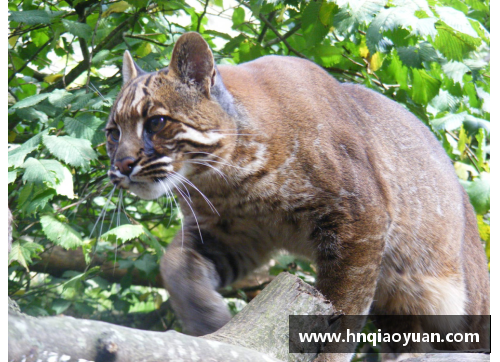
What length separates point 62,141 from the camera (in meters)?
3.86

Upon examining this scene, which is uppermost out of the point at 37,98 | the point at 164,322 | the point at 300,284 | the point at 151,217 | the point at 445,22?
the point at 445,22

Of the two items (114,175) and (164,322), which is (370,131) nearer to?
(114,175)

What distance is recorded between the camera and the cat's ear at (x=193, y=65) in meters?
3.49

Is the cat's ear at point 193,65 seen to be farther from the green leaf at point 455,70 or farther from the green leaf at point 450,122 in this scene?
the green leaf at point 450,122

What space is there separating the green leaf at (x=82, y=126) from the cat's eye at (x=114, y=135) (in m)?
0.58

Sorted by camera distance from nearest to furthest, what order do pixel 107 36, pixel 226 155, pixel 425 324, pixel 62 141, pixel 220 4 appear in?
1. pixel 226 155
2. pixel 62 141
3. pixel 425 324
4. pixel 107 36
5. pixel 220 4

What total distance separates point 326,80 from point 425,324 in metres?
2.07

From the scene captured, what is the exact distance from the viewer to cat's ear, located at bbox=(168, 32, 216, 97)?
349cm

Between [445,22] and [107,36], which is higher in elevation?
[445,22]

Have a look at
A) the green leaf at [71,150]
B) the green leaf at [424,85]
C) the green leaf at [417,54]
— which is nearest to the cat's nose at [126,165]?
the green leaf at [71,150]

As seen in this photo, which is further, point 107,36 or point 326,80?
point 107,36

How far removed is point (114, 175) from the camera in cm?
334

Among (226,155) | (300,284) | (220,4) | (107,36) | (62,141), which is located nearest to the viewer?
(300,284)

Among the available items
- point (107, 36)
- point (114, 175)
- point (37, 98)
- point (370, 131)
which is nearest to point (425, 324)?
point (370, 131)
